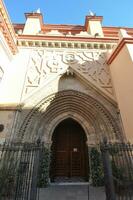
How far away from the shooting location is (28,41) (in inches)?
348

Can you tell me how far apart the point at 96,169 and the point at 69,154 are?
5.46 feet

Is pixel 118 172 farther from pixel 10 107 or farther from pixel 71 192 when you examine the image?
pixel 10 107

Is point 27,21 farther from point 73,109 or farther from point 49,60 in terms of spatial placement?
point 73,109

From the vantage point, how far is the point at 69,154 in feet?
23.9

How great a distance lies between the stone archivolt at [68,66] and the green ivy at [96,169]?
281 cm

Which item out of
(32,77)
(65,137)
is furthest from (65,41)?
(65,137)

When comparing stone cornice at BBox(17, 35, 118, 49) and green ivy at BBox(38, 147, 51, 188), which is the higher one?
stone cornice at BBox(17, 35, 118, 49)

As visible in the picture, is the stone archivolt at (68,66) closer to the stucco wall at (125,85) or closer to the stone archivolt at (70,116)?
the stucco wall at (125,85)

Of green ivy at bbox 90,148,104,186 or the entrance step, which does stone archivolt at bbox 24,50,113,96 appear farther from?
the entrance step

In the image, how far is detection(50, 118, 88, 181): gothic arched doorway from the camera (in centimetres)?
682

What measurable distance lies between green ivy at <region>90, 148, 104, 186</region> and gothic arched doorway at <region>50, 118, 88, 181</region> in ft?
2.85

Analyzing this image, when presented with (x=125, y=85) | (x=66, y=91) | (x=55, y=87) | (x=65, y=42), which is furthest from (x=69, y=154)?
(x=65, y=42)

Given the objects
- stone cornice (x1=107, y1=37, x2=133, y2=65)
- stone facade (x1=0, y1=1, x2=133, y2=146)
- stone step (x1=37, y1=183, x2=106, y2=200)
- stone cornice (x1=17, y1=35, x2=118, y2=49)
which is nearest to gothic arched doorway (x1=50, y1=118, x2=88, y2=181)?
stone step (x1=37, y1=183, x2=106, y2=200)

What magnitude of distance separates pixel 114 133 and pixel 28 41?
6.69 metres
